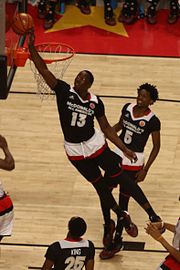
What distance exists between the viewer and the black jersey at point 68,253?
7.97 metres

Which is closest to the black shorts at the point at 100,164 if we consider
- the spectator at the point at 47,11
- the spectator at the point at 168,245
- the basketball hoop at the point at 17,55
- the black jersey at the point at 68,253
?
the spectator at the point at 168,245

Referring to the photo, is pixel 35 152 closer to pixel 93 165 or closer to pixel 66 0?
pixel 93 165

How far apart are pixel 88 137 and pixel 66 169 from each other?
6.63ft

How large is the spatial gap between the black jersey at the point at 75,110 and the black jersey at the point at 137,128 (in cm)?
42

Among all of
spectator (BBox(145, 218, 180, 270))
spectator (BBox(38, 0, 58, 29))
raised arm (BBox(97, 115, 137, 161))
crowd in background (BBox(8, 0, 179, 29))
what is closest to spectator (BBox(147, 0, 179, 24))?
crowd in background (BBox(8, 0, 179, 29))

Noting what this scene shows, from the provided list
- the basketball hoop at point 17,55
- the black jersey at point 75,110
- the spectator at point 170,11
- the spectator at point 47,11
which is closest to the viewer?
the black jersey at point 75,110

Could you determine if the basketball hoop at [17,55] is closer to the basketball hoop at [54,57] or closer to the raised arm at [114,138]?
the basketball hoop at [54,57]

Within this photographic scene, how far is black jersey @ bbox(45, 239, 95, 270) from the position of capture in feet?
26.1

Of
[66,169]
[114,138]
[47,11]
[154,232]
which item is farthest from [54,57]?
[154,232]

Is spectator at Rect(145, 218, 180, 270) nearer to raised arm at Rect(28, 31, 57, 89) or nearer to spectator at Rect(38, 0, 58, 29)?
raised arm at Rect(28, 31, 57, 89)

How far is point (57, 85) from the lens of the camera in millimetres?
9336

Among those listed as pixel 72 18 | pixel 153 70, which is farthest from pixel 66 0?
pixel 153 70

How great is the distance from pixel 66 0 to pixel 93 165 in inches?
272

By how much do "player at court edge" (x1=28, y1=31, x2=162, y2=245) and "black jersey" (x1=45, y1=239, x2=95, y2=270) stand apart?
5.02 feet
